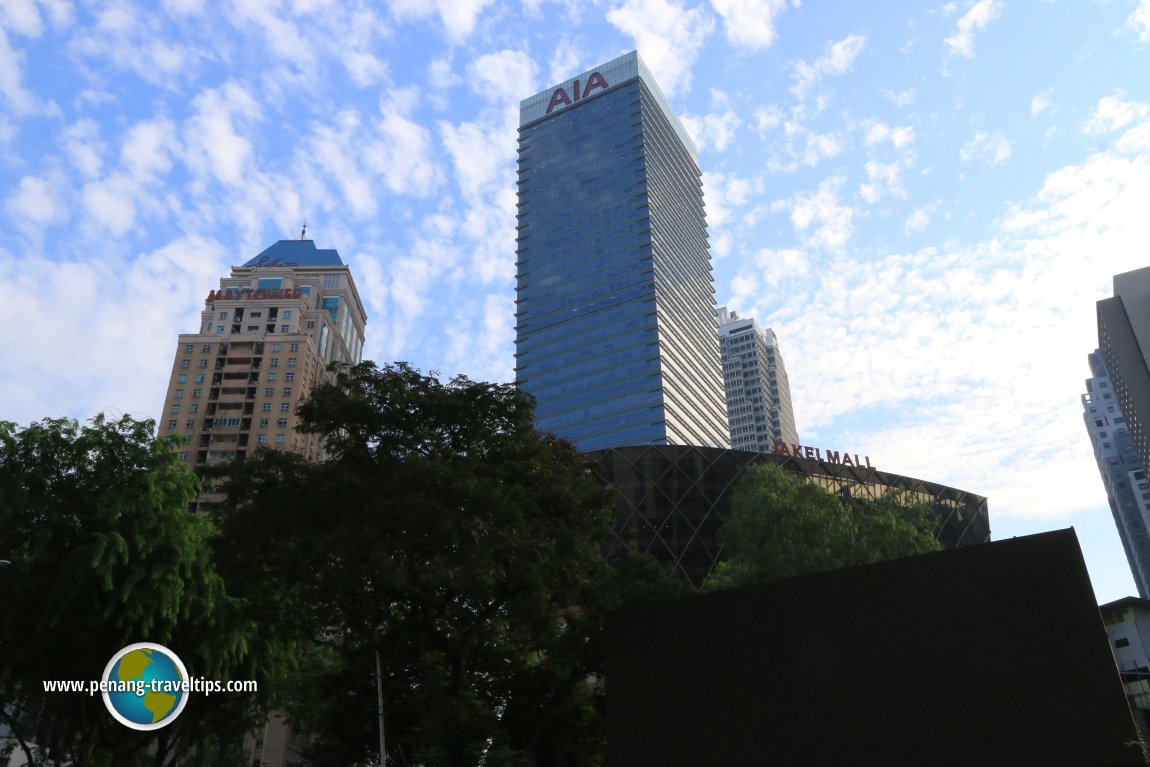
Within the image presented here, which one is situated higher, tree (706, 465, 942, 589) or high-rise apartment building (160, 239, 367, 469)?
high-rise apartment building (160, 239, 367, 469)

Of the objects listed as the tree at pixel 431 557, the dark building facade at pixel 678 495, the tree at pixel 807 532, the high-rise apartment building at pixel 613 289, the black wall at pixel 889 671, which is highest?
the high-rise apartment building at pixel 613 289

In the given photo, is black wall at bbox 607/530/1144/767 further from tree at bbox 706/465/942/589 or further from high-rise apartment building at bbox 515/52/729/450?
high-rise apartment building at bbox 515/52/729/450

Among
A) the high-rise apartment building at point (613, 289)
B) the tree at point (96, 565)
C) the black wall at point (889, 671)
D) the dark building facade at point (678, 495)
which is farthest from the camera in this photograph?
the high-rise apartment building at point (613, 289)

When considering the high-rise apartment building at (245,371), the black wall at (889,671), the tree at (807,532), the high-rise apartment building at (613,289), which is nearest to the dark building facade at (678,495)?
the tree at (807,532)

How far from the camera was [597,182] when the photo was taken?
186500 millimetres

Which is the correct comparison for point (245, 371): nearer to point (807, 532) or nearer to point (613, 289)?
point (613, 289)

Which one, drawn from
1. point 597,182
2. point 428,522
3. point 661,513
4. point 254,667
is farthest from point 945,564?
point 597,182

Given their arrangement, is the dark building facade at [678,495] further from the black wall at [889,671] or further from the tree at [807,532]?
the black wall at [889,671]

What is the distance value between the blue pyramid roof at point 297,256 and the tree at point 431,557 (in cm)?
15190

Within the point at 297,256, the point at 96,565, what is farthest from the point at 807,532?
the point at 297,256

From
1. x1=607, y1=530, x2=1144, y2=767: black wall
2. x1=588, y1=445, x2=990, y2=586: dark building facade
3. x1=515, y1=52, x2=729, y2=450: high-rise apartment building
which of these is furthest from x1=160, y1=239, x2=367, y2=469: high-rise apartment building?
x1=607, y1=530, x2=1144, y2=767: black wall

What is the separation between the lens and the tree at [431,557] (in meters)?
25.9

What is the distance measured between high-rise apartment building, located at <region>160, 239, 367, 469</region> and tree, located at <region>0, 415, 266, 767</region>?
8764cm

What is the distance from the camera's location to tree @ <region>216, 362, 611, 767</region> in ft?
84.9
